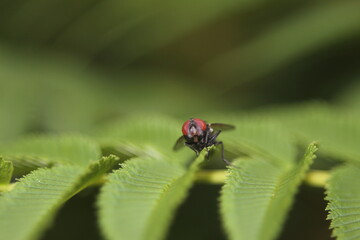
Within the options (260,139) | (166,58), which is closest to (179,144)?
(260,139)

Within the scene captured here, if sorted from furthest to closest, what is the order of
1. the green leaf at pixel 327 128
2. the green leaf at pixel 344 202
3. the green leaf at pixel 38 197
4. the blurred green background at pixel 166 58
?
the blurred green background at pixel 166 58 → the green leaf at pixel 327 128 → the green leaf at pixel 344 202 → the green leaf at pixel 38 197

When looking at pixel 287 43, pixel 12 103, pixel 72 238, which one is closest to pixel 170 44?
pixel 287 43

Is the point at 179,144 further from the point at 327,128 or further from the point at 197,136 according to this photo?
the point at 327,128

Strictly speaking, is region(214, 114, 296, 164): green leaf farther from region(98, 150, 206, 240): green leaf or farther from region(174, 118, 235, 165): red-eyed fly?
region(98, 150, 206, 240): green leaf

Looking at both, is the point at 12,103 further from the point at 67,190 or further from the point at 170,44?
the point at 67,190

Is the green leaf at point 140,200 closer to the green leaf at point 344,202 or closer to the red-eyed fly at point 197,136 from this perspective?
the red-eyed fly at point 197,136

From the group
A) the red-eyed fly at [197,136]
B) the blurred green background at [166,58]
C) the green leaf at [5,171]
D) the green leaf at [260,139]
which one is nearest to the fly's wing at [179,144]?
the red-eyed fly at [197,136]

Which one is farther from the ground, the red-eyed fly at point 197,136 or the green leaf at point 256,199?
the red-eyed fly at point 197,136
